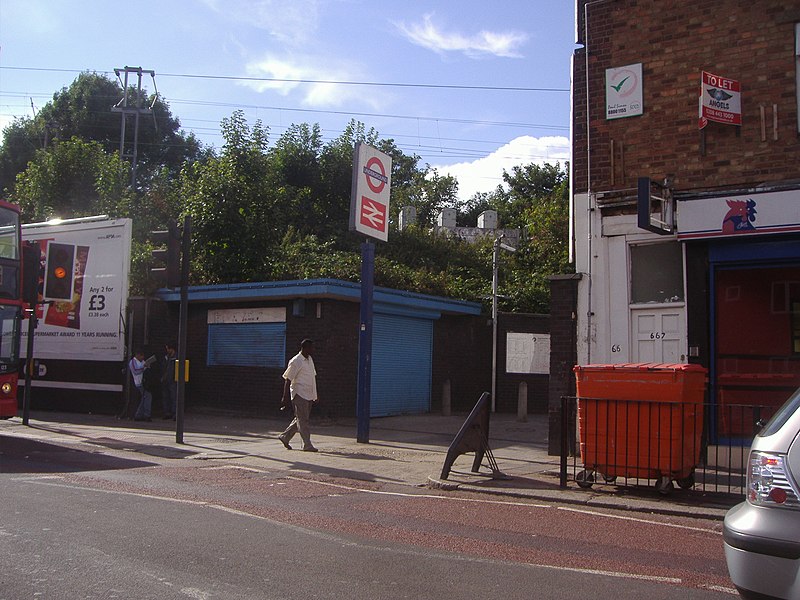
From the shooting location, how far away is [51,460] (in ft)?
35.8

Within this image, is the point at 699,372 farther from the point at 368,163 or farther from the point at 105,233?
the point at 105,233

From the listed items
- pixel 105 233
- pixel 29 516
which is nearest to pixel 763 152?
pixel 29 516

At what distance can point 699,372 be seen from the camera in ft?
28.1

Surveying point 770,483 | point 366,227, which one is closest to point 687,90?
point 366,227

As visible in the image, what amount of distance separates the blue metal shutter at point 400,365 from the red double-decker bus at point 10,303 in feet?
23.9

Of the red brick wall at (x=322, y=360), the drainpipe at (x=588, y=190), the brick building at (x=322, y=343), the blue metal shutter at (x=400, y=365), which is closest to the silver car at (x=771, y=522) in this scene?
the drainpipe at (x=588, y=190)

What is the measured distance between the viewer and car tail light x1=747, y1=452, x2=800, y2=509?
3854 mm

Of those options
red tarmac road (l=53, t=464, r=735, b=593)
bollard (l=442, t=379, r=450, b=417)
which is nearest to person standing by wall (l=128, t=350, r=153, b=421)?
bollard (l=442, t=379, r=450, b=417)

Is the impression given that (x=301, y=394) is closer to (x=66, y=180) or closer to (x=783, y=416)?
(x=783, y=416)

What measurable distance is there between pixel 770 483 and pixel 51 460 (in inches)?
381

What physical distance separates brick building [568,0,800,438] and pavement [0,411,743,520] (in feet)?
8.34

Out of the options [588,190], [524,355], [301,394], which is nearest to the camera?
[588,190]

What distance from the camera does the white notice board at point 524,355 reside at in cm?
2136

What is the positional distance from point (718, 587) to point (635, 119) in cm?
815
